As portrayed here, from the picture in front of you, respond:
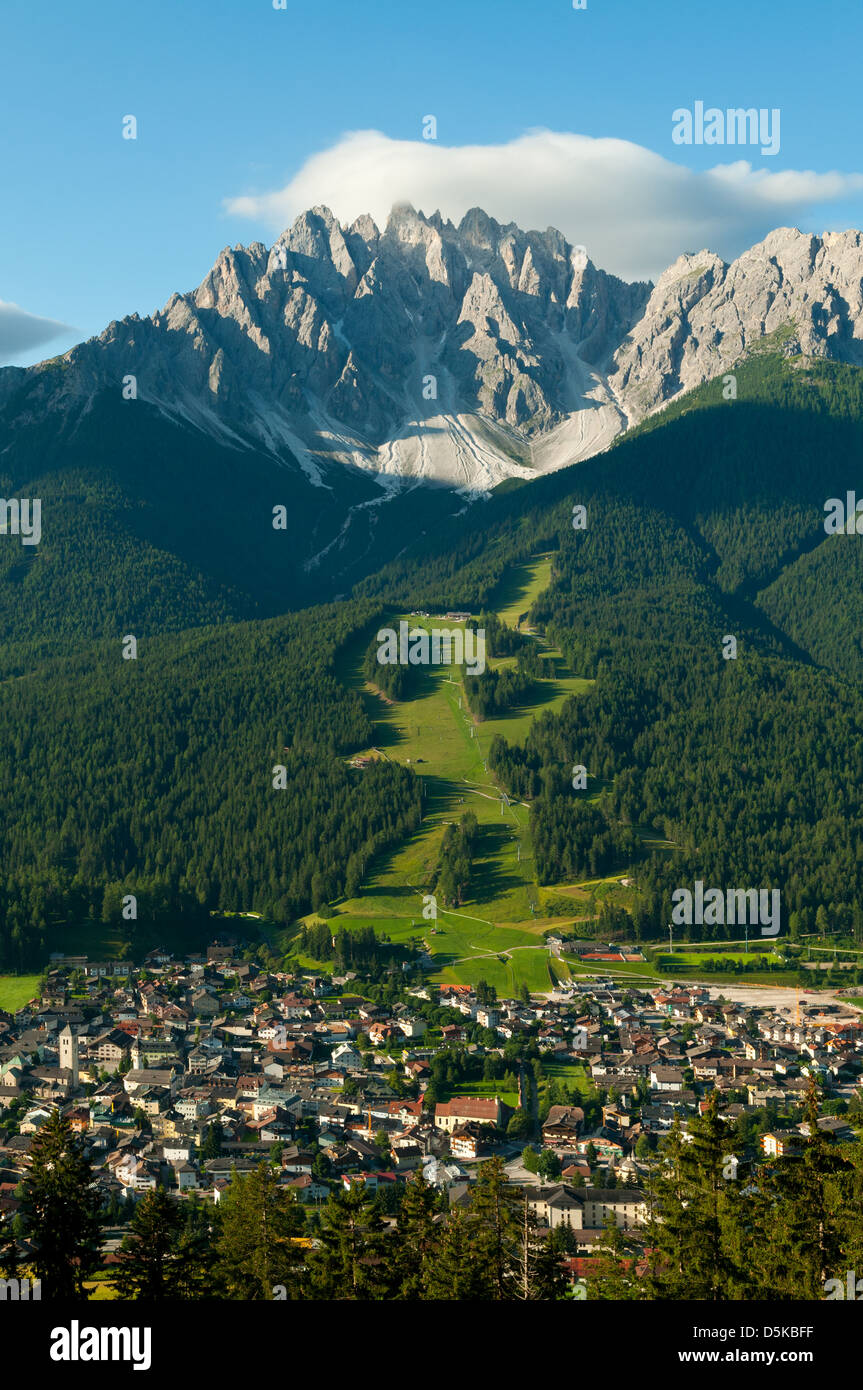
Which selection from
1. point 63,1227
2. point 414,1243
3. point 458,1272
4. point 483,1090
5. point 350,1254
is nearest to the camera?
point 63,1227

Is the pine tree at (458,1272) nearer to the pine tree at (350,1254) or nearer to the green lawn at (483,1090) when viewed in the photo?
the pine tree at (350,1254)

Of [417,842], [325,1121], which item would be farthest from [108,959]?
[325,1121]

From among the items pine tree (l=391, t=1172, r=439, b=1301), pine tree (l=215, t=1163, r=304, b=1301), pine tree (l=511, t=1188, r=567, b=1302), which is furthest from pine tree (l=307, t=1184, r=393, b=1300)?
pine tree (l=511, t=1188, r=567, b=1302)

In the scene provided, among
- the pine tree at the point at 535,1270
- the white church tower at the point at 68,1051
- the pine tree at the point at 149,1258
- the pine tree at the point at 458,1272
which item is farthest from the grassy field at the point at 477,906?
the pine tree at the point at 149,1258

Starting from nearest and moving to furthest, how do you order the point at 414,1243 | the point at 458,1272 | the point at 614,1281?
1. the point at 458,1272
2. the point at 614,1281
3. the point at 414,1243

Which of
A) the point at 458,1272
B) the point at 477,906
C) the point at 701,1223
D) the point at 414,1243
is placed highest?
the point at 701,1223

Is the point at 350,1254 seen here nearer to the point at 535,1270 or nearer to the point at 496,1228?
the point at 496,1228

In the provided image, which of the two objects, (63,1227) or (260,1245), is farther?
(260,1245)

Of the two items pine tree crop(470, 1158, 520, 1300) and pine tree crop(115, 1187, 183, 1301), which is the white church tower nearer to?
pine tree crop(470, 1158, 520, 1300)

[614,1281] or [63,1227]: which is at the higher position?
[63,1227]

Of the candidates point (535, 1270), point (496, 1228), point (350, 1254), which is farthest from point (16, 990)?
point (535, 1270)
